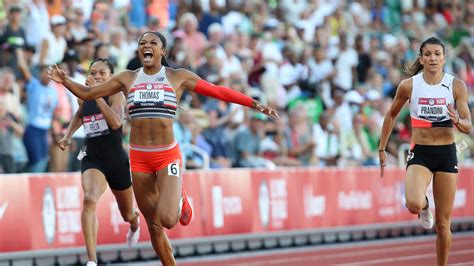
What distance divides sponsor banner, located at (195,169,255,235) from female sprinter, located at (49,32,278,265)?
23.0ft

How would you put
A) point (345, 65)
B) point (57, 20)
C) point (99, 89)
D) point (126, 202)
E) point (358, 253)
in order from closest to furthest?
1. point (99, 89)
2. point (126, 202)
3. point (358, 253)
4. point (57, 20)
5. point (345, 65)

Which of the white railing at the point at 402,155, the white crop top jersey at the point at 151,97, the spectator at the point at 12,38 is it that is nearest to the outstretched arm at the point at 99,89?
the white crop top jersey at the point at 151,97

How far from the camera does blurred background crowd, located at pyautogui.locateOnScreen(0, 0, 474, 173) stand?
734 inches

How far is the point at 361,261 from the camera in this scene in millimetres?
17531

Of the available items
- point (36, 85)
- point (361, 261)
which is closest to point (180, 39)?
point (36, 85)

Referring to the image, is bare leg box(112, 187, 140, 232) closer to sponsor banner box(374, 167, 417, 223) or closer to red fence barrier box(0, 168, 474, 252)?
red fence barrier box(0, 168, 474, 252)

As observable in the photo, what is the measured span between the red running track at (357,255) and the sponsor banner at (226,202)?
1.94 ft

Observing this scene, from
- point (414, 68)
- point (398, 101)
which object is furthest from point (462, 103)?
point (414, 68)

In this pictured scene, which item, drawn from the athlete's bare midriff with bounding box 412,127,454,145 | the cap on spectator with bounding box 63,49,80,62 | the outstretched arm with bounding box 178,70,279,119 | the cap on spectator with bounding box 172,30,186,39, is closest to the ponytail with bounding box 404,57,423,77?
the athlete's bare midriff with bounding box 412,127,454,145

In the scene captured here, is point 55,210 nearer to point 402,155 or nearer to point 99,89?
point 99,89

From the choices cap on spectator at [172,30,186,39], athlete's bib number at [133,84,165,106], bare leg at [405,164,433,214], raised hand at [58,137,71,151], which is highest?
cap on spectator at [172,30,186,39]

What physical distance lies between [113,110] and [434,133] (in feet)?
12.2

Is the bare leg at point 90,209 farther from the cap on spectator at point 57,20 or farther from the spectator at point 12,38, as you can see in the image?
the cap on spectator at point 57,20

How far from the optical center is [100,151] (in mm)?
14672
